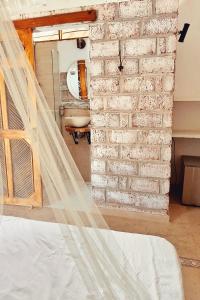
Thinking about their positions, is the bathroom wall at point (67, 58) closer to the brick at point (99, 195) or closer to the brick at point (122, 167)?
the brick at point (122, 167)

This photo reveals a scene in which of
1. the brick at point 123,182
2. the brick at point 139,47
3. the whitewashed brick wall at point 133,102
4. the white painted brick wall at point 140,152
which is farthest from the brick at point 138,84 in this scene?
the brick at point 123,182

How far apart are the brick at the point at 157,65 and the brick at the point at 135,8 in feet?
1.27

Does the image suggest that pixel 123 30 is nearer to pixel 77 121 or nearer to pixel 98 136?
pixel 98 136

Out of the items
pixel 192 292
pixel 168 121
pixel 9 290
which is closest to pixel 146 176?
pixel 168 121

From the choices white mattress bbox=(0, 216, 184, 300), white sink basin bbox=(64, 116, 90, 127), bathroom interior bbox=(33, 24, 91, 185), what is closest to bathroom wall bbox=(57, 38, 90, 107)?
bathroom interior bbox=(33, 24, 91, 185)

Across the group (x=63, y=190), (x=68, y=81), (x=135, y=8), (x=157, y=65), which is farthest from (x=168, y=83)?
(x=63, y=190)

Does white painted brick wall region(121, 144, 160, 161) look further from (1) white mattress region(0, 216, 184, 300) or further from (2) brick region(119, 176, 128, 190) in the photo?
(1) white mattress region(0, 216, 184, 300)

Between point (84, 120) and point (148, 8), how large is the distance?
151 cm

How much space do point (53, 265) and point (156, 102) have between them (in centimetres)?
171

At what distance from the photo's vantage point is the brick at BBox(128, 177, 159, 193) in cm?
267

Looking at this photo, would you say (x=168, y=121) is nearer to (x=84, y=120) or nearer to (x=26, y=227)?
(x=84, y=120)

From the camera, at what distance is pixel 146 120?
2549 millimetres

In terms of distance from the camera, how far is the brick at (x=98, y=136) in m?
2.70

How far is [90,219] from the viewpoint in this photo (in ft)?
4.16
